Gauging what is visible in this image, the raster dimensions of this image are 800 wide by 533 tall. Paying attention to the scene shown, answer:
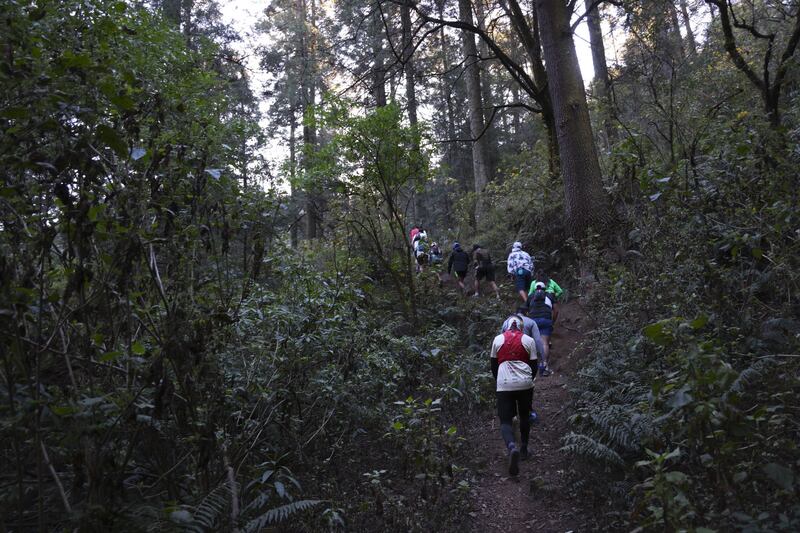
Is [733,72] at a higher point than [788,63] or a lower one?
higher

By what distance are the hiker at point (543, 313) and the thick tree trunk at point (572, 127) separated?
1.92 metres

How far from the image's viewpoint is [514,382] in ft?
20.5

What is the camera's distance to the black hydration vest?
9.12m

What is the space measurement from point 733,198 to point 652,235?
1142 mm

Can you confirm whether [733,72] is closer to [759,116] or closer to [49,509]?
[759,116]

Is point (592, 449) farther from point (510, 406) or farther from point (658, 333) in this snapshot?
point (658, 333)

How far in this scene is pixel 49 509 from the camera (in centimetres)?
312

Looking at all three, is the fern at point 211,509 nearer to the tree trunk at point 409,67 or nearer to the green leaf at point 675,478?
the green leaf at point 675,478

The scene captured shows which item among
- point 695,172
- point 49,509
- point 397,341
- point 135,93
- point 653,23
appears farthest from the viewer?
point 653,23

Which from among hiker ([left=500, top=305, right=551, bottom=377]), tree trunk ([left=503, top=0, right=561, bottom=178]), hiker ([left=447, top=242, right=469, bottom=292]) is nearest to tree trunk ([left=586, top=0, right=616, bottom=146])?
tree trunk ([left=503, top=0, right=561, bottom=178])

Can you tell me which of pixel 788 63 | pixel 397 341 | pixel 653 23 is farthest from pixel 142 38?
pixel 653 23

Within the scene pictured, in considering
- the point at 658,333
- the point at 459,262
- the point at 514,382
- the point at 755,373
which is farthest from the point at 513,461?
the point at 459,262

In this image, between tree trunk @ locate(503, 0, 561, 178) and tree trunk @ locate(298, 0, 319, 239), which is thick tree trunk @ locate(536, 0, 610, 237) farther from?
tree trunk @ locate(298, 0, 319, 239)

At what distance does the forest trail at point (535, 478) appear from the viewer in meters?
5.11
